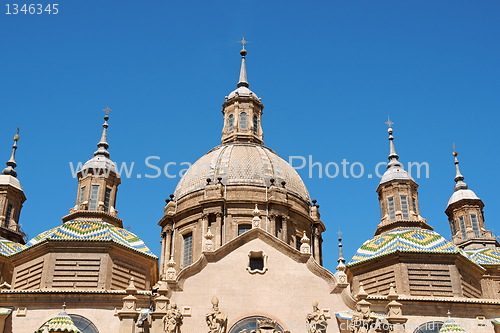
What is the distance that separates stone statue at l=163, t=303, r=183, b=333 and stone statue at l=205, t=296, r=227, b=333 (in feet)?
4.41

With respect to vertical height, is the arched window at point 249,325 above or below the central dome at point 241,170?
below

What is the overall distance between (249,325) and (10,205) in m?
24.4

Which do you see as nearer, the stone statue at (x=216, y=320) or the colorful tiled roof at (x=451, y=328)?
the stone statue at (x=216, y=320)

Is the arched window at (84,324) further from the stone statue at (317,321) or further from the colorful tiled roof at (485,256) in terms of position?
the colorful tiled roof at (485,256)

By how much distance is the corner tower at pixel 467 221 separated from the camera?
165 ft

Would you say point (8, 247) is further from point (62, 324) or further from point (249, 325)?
point (249, 325)

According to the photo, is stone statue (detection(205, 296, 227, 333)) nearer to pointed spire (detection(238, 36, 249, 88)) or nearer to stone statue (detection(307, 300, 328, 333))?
stone statue (detection(307, 300, 328, 333))

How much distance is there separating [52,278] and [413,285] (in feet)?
68.3

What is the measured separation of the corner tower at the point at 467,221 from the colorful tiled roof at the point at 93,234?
79.6 ft

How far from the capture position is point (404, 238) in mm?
41750

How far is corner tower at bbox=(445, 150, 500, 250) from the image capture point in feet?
165

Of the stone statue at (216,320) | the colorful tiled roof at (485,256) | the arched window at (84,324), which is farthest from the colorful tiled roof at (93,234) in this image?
the colorful tiled roof at (485,256)

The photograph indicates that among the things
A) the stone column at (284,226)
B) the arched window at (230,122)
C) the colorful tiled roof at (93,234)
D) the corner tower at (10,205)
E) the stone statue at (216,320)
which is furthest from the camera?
the arched window at (230,122)

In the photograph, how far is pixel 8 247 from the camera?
44969mm
